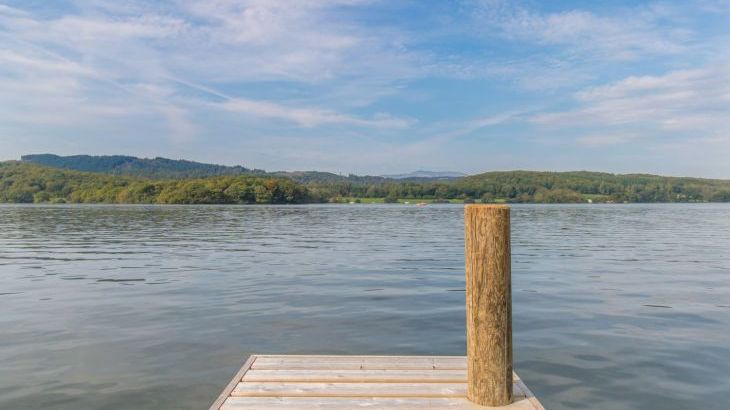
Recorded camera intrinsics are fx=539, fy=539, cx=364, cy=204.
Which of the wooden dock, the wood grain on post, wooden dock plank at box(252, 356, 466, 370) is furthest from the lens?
wooden dock plank at box(252, 356, 466, 370)

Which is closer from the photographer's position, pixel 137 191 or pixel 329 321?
pixel 329 321

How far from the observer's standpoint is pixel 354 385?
675cm

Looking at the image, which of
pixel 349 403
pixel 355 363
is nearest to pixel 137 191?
pixel 355 363

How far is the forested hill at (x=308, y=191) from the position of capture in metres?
156

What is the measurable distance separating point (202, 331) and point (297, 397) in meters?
6.03

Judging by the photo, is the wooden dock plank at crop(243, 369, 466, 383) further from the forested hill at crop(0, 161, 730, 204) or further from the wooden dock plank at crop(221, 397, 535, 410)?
the forested hill at crop(0, 161, 730, 204)

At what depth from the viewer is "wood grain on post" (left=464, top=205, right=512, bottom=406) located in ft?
19.8

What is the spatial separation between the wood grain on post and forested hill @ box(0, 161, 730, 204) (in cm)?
14806

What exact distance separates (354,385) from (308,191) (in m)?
171

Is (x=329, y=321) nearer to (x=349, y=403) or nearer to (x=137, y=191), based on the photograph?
(x=349, y=403)

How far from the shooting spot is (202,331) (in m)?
11.8

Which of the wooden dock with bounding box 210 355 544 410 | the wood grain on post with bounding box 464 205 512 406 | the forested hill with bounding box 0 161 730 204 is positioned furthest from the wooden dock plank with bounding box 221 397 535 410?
the forested hill with bounding box 0 161 730 204

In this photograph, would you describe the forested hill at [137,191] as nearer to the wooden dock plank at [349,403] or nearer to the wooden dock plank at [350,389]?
the wooden dock plank at [350,389]

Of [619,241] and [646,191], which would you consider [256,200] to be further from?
[619,241]
